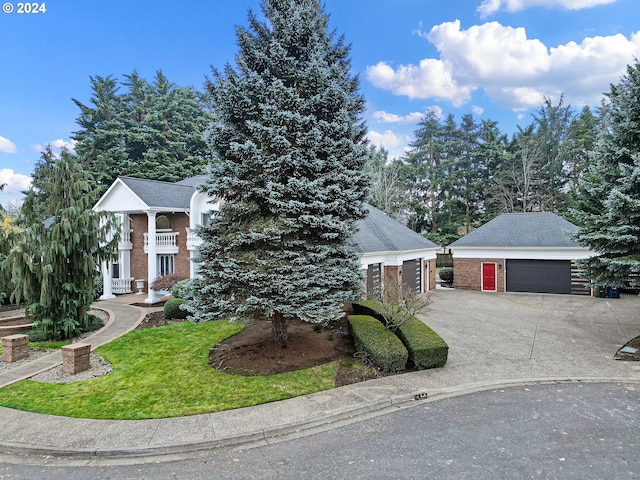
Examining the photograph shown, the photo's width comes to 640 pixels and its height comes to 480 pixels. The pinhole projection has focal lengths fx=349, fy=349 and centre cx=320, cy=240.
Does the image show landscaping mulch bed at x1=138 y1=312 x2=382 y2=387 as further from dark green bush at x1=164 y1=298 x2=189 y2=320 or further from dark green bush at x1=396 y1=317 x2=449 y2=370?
dark green bush at x1=164 y1=298 x2=189 y2=320

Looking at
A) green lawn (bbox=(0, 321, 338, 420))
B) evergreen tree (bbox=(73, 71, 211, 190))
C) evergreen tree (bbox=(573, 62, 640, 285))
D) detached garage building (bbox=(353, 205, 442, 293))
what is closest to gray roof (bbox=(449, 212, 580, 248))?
detached garage building (bbox=(353, 205, 442, 293))

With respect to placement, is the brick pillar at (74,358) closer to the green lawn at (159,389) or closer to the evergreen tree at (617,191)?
the green lawn at (159,389)

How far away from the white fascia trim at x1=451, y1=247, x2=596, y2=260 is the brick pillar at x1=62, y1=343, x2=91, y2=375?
2152 cm

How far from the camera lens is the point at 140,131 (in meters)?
36.4

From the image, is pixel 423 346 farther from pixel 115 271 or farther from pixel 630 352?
pixel 115 271

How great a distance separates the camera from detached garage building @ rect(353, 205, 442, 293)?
57.5 ft

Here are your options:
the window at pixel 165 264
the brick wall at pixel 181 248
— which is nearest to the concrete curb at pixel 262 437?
the brick wall at pixel 181 248

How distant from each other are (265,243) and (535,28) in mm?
16501

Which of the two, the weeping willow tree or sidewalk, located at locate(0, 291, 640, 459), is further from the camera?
the weeping willow tree

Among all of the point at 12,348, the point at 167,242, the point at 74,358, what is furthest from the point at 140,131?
the point at 74,358

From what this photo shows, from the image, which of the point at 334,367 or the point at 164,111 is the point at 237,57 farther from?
the point at 164,111

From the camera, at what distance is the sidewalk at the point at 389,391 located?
5727 millimetres

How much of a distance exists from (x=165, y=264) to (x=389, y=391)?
1672cm

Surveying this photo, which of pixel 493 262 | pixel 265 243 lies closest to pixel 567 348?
pixel 265 243
